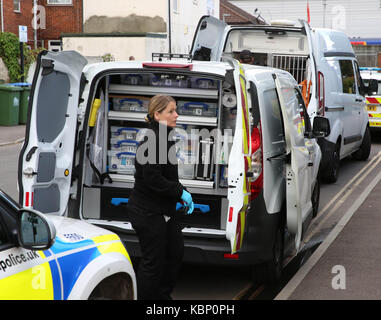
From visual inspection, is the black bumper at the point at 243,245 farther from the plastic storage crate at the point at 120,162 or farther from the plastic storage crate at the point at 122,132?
the plastic storage crate at the point at 122,132

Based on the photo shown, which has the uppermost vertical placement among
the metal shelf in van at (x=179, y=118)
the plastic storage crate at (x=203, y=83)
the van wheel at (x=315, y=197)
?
the plastic storage crate at (x=203, y=83)

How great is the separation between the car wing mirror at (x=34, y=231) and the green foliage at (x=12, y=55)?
25.8m

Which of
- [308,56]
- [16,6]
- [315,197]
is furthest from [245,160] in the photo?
[16,6]

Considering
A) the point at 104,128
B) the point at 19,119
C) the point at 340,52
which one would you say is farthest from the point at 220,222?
the point at 19,119

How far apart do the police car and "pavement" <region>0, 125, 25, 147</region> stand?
48.1ft

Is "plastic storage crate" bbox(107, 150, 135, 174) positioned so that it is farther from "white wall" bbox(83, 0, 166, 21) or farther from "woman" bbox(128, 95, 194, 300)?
"white wall" bbox(83, 0, 166, 21)

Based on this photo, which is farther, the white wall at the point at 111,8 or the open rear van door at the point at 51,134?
the white wall at the point at 111,8

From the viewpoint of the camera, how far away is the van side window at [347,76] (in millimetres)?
12633

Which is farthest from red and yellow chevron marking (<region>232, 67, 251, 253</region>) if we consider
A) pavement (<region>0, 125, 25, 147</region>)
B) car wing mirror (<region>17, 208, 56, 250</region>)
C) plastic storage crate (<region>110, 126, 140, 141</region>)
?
pavement (<region>0, 125, 25, 147</region>)

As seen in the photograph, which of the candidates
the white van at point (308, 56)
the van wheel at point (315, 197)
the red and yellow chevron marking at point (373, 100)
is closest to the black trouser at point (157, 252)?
the van wheel at point (315, 197)

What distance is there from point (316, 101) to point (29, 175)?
235 inches

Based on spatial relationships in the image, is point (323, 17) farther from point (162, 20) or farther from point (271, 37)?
point (271, 37)

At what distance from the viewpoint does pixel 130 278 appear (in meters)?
4.14

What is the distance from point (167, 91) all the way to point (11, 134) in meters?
14.0
